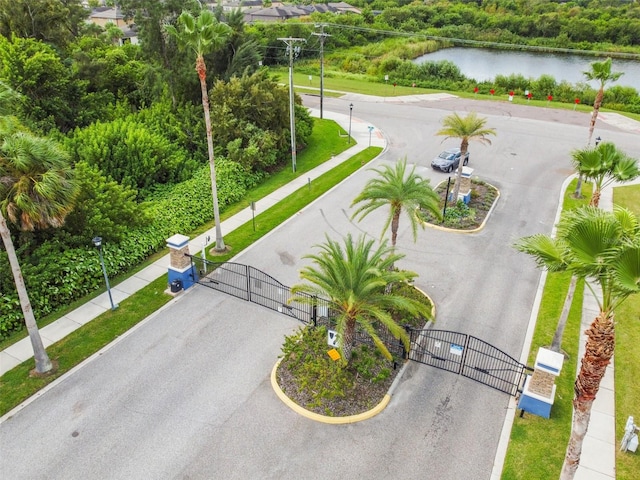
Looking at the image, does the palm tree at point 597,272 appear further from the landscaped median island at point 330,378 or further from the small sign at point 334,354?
the small sign at point 334,354

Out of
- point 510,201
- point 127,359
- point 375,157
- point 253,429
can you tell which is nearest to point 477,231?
point 510,201

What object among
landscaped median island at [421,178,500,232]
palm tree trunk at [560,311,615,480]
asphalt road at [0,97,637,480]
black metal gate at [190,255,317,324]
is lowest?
asphalt road at [0,97,637,480]

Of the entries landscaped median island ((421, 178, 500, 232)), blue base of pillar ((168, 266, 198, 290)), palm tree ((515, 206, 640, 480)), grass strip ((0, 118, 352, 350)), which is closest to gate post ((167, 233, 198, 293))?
blue base of pillar ((168, 266, 198, 290))

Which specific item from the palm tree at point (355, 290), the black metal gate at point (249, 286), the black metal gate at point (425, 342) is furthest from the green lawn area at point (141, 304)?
the palm tree at point (355, 290)

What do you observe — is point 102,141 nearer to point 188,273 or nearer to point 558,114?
point 188,273

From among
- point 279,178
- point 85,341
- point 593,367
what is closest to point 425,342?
point 593,367

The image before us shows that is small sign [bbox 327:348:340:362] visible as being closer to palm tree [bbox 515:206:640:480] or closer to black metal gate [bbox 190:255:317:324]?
black metal gate [bbox 190:255:317:324]

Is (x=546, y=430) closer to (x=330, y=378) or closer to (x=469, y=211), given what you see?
(x=330, y=378)
